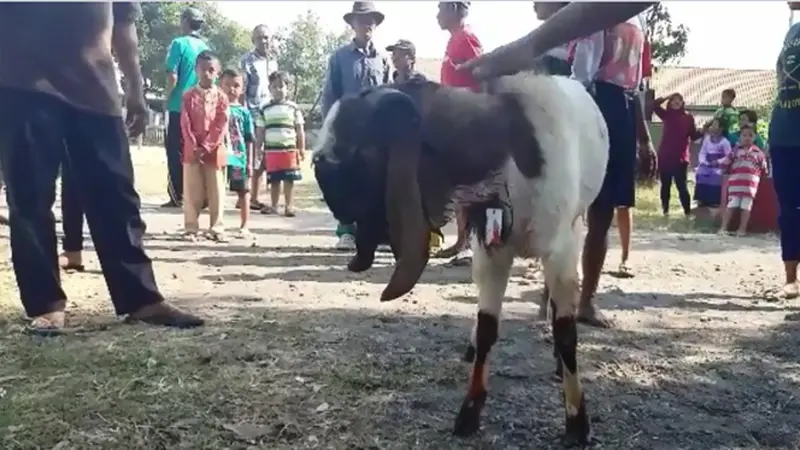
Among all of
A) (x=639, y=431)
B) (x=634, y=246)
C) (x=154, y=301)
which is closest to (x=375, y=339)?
(x=154, y=301)

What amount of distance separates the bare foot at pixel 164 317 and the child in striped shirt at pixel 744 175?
7724mm

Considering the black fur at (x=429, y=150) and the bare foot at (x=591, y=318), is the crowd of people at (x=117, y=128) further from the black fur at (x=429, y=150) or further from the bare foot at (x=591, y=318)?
the black fur at (x=429, y=150)

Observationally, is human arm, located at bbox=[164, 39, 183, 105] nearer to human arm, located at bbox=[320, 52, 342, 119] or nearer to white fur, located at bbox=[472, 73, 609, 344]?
human arm, located at bbox=[320, 52, 342, 119]

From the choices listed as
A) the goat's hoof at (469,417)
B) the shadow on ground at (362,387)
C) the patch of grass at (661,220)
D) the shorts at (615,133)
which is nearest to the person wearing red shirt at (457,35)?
the shorts at (615,133)

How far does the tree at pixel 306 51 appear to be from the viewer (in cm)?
4900

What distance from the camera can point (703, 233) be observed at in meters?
10.9

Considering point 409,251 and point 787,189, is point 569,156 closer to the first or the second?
point 409,251

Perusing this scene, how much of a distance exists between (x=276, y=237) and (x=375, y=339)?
A: 15.5ft

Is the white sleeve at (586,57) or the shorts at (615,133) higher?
the white sleeve at (586,57)

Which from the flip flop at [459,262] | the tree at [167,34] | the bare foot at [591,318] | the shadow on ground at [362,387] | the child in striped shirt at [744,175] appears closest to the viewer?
the shadow on ground at [362,387]

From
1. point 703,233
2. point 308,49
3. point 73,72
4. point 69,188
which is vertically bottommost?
point 703,233

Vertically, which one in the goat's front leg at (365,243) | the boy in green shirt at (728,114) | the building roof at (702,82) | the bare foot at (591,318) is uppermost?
the building roof at (702,82)

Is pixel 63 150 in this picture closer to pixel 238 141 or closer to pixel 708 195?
pixel 238 141

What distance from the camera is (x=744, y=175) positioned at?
10547 millimetres
